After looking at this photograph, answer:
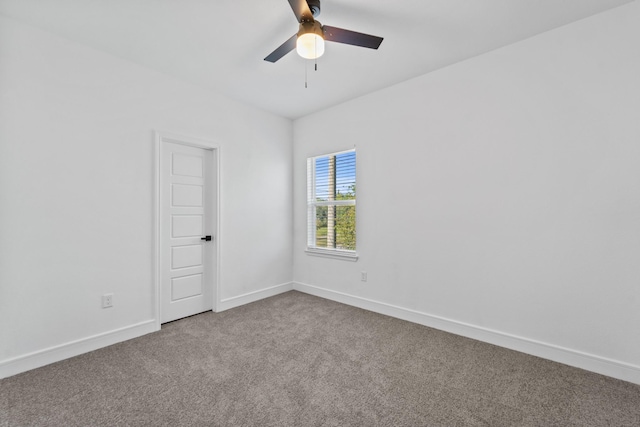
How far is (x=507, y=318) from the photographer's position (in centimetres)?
255

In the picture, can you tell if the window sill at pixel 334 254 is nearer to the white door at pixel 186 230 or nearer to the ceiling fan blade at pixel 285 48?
the white door at pixel 186 230

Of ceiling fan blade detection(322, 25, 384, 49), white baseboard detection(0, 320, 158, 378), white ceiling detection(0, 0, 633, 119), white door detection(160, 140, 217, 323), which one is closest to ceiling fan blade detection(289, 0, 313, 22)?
ceiling fan blade detection(322, 25, 384, 49)

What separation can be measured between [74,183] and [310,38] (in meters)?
2.36

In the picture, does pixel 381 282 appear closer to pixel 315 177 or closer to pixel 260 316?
pixel 260 316

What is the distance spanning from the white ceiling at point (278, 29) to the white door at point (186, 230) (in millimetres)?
962

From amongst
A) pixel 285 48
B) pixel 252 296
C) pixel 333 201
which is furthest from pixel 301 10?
pixel 252 296

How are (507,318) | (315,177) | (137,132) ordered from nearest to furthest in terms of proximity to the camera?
(507,318) → (137,132) → (315,177)

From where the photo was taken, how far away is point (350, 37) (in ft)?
6.48

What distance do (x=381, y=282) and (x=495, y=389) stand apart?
1589 mm

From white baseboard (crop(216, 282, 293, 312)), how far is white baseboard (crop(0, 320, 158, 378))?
0.80 m

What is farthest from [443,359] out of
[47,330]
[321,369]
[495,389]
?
[47,330]

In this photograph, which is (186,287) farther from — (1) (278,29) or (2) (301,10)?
(2) (301,10)

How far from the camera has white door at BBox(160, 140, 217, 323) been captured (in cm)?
311

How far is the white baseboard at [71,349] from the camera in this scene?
6.96ft
